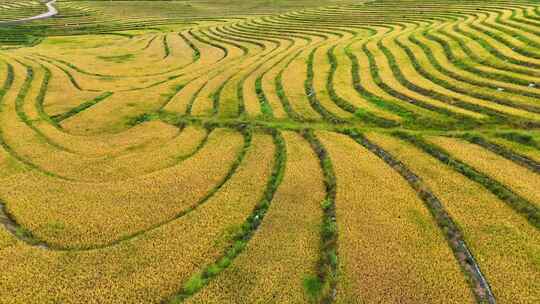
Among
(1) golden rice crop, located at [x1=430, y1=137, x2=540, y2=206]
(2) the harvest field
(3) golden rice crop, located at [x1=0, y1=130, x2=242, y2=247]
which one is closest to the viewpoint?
Result: (2) the harvest field

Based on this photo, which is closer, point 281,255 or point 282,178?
point 281,255

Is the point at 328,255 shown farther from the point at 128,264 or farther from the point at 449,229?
the point at 128,264

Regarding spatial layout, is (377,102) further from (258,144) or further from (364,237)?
(364,237)

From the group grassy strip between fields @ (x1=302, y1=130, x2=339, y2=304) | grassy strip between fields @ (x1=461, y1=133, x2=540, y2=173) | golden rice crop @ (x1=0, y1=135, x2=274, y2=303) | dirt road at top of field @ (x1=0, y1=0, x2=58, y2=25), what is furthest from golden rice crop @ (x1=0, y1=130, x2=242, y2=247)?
dirt road at top of field @ (x1=0, y1=0, x2=58, y2=25)

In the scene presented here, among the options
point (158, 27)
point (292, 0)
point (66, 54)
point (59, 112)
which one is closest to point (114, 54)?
point (66, 54)

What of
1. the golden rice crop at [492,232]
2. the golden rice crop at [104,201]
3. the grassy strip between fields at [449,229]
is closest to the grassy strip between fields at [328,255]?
the grassy strip between fields at [449,229]

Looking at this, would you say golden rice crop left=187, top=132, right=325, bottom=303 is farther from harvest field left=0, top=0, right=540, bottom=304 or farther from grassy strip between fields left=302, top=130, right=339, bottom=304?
grassy strip between fields left=302, top=130, right=339, bottom=304

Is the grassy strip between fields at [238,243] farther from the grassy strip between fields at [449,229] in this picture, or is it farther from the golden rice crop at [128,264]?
the grassy strip between fields at [449,229]

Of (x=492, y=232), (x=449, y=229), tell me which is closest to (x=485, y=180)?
(x=492, y=232)

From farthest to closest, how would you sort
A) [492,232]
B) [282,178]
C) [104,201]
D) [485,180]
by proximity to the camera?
[282,178] → [485,180] → [104,201] → [492,232]
